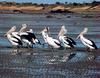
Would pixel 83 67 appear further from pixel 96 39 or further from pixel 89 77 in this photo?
pixel 96 39

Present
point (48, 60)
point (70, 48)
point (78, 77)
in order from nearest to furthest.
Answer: point (78, 77), point (48, 60), point (70, 48)

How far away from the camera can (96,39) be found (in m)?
28.0

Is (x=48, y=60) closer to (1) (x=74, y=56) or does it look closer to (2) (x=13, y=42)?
(1) (x=74, y=56)

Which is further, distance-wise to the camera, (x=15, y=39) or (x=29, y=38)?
(x=15, y=39)

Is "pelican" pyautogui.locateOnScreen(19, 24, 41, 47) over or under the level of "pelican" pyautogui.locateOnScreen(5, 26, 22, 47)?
over

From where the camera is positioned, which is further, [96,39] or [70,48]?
[96,39]

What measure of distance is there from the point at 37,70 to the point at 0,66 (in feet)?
3.34

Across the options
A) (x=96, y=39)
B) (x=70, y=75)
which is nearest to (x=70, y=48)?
(x=96, y=39)

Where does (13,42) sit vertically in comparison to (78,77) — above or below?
below

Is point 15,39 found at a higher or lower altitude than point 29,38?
lower

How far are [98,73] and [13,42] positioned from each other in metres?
9.56

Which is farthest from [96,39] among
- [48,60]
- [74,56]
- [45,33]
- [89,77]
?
[89,77]

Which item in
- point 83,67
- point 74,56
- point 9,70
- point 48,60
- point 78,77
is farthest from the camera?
point 74,56

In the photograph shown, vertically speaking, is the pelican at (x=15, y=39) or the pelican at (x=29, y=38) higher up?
the pelican at (x=29, y=38)
